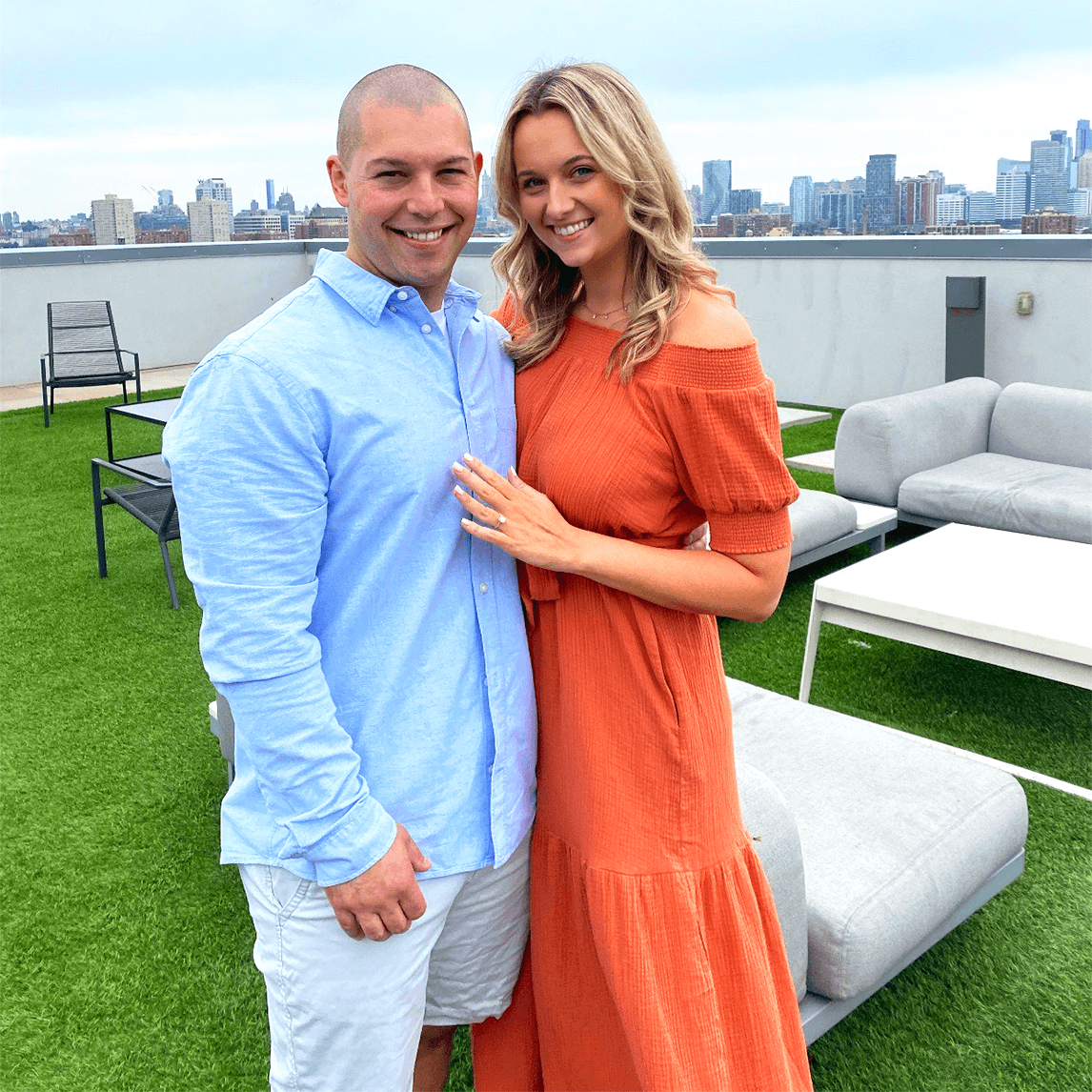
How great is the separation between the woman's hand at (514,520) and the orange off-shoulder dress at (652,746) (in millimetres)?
89

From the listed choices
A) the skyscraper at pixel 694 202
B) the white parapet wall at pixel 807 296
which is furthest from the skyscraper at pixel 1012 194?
the skyscraper at pixel 694 202

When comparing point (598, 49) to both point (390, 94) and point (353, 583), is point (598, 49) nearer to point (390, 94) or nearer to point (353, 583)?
point (390, 94)

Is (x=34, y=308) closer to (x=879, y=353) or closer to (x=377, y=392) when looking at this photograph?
(x=879, y=353)

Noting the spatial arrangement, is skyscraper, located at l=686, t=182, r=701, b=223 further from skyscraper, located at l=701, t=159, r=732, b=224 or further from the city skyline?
the city skyline

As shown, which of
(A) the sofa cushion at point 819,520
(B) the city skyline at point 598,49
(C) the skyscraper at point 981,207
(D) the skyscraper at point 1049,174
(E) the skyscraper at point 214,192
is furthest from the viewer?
(E) the skyscraper at point 214,192

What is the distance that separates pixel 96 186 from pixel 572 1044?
13.2m

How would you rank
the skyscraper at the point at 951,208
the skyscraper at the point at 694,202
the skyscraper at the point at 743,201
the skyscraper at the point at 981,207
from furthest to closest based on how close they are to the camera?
the skyscraper at the point at 743,201
the skyscraper at the point at 951,208
the skyscraper at the point at 981,207
the skyscraper at the point at 694,202

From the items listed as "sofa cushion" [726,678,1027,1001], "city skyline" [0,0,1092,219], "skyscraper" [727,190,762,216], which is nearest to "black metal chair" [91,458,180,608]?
"sofa cushion" [726,678,1027,1001]

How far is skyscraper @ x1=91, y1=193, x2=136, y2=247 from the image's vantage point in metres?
11.5

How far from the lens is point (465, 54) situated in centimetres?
1228

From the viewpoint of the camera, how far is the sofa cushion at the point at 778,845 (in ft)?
5.53

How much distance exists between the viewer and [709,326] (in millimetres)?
1369

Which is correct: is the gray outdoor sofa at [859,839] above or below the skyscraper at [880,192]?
below

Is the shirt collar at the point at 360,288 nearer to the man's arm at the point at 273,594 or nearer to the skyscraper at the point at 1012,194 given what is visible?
the man's arm at the point at 273,594
